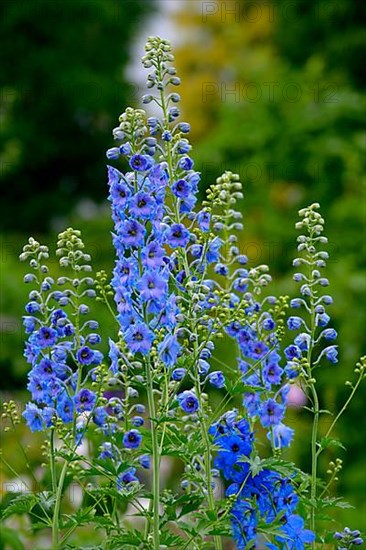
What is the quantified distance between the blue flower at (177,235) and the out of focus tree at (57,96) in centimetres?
798

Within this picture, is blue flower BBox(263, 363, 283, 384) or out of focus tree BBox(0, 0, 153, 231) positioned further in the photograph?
out of focus tree BBox(0, 0, 153, 231)

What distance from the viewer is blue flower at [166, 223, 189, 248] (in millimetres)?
2258

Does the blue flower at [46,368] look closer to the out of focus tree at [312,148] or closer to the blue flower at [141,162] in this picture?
the blue flower at [141,162]

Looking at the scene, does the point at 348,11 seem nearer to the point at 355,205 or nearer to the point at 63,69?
the point at 63,69

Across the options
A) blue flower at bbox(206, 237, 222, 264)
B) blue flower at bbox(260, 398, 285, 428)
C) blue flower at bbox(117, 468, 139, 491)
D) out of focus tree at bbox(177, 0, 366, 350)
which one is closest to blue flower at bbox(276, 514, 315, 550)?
blue flower at bbox(260, 398, 285, 428)

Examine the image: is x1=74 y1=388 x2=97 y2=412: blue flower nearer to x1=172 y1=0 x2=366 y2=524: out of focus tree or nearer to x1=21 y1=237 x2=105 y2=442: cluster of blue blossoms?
x1=21 y1=237 x2=105 y2=442: cluster of blue blossoms

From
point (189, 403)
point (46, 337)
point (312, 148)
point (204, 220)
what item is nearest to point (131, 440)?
point (189, 403)

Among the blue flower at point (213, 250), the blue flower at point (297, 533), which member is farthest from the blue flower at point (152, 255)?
the blue flower at point (297, 533)

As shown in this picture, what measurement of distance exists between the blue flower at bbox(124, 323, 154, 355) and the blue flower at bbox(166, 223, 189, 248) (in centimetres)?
21

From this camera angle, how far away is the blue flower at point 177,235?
2.26 metres

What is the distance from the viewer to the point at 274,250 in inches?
346

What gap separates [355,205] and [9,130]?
4095mm

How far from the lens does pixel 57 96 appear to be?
10.6 meters

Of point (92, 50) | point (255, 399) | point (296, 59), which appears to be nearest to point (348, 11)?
point (296, 59)
